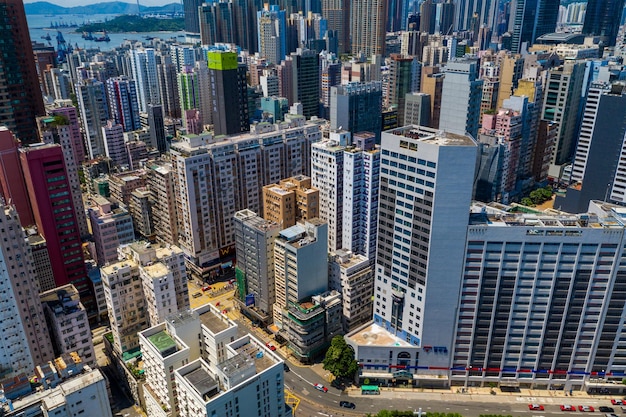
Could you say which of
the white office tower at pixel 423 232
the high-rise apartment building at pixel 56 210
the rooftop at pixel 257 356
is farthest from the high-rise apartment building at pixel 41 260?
the white office tower at pixel 423 232

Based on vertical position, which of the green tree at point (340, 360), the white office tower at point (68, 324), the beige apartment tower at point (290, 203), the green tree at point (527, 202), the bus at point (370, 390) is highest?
the beige apartment tower at point (290, 203)

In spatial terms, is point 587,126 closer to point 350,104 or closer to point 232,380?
point 350,104

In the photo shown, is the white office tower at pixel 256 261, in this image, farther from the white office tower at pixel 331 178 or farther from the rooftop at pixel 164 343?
the rooftop at pixel 164 343

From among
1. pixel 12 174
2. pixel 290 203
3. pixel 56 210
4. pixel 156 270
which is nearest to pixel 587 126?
pixel 290 203

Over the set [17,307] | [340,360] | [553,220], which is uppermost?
[553,220]

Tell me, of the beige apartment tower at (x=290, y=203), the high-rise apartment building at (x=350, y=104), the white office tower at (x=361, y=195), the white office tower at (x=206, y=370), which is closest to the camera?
the white office tower at (x=206, y=370)

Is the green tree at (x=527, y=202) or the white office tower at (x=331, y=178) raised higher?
the white office tower at (x=331, y=178)

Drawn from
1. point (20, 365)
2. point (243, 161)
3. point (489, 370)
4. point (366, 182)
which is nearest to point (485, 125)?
point (366, 182)
